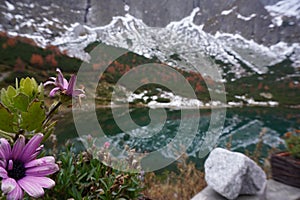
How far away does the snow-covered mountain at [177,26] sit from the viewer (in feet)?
104

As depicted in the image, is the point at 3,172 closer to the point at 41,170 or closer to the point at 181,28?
the point at 41,170

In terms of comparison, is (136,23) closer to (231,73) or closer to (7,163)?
(231,73)

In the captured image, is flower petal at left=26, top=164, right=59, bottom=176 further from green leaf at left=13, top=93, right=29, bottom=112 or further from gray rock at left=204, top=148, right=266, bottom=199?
gray rock at left=204, top=148, right=266, bottom=199

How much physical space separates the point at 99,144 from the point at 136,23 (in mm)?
46224

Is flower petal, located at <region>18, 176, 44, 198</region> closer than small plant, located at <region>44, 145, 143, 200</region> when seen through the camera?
Yes

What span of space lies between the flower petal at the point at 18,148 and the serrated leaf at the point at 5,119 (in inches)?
1.6

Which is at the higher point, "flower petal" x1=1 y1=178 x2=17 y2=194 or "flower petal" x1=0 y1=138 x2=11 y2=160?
"flower petal" x1=0 y1=138 x2=11 y2=160

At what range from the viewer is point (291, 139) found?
88.0 inches

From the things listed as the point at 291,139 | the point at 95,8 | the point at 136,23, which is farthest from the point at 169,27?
the point at 291,139

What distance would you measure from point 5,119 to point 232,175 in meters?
1.68

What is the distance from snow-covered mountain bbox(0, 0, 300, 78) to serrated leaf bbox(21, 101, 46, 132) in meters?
28.1

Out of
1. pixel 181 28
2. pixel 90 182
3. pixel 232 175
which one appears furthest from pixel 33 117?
pixel 181 28

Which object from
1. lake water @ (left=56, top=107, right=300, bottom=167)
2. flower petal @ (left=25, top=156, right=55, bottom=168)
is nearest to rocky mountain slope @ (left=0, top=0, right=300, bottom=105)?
lake water @ (left=56, top=107, right=300, bottom=167)

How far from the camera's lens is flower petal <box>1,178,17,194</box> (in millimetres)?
258
